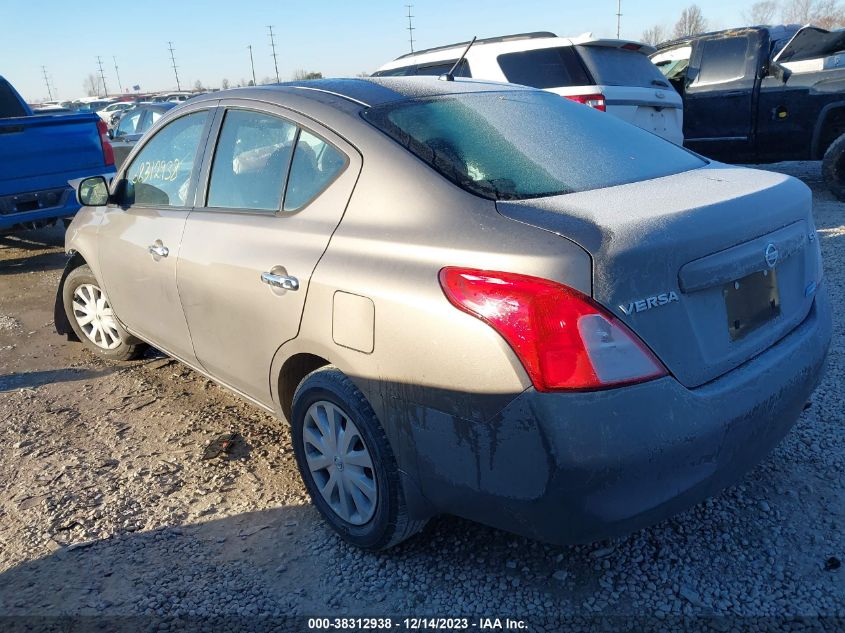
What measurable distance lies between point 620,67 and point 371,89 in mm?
4908

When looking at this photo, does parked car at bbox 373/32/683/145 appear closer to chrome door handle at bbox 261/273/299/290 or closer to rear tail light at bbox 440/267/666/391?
chrome door handle at bbox 261/273/299/290

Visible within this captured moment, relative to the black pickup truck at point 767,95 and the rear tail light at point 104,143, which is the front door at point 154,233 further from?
the black pickup truck at point 767,95

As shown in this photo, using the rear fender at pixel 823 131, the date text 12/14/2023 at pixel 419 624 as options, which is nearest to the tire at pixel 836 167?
the rear fender at pixel 823 131

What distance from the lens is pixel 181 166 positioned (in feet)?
11.6

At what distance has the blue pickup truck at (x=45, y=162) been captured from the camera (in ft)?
23.3

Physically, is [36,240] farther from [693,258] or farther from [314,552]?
[693,258]

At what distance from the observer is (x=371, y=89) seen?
2.85 m

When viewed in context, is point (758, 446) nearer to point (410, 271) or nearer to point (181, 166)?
point (410, 271)

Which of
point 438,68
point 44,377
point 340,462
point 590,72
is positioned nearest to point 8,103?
point 438,68

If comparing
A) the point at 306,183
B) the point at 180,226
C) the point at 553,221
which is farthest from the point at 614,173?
the point at 180,226

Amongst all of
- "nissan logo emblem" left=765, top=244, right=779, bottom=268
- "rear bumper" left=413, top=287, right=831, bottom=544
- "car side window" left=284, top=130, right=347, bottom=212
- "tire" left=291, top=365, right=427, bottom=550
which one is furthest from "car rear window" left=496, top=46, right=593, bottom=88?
"rear bumper" left=413, top=287, right=831, bottom=544

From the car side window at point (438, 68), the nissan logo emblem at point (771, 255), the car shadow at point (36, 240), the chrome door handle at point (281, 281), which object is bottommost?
the car shadow at point (36, 240)

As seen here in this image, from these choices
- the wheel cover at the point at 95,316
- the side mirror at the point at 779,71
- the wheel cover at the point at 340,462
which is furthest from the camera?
the side mirror at the point at 779,71

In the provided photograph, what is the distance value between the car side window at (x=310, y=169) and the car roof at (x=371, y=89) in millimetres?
210
